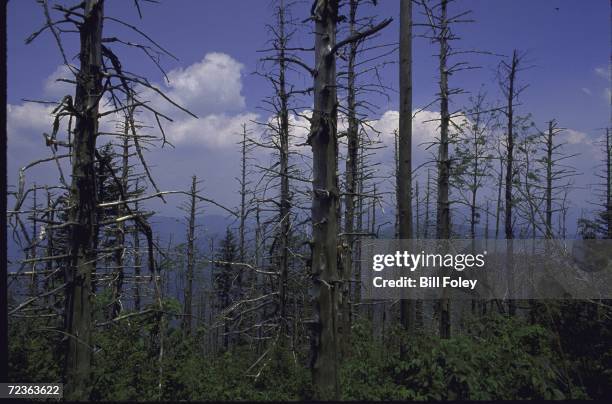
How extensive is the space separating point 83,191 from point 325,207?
2491mm

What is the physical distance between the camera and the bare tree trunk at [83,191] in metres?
3.54

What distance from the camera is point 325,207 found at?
4.74m

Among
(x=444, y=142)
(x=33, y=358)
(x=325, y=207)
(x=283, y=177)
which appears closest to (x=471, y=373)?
(x=325, y=207)

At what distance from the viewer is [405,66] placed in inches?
316

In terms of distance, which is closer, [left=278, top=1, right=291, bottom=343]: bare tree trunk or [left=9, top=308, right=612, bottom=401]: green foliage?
[left=9, top=308, right=612, bottom=401]: green foliage

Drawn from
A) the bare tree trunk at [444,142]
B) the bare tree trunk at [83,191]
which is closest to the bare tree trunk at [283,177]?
the bare tree trunk at [444,142]

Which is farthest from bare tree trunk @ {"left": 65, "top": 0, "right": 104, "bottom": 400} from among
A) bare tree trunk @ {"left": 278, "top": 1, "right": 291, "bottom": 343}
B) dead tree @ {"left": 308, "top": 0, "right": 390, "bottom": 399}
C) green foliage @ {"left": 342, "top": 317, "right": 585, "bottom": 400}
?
bare tree trunk @ {"left": 278, "top": 1, "right": 291, "bottom": 343}

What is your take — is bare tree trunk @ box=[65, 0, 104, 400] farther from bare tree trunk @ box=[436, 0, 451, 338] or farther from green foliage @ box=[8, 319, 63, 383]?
bare tree trunk @ box=[436, 0, 451, 338]

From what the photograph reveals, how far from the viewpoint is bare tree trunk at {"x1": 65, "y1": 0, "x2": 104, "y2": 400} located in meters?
3.54

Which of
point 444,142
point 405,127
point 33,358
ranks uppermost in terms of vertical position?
point 444,142

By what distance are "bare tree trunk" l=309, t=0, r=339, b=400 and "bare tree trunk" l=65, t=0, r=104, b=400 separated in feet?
7.61

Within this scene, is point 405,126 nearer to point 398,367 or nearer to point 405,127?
point 405,127

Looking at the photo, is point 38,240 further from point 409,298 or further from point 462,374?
point 409,298

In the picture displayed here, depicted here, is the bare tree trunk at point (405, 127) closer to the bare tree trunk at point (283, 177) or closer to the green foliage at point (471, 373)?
the green foliage at point (471, 373)
